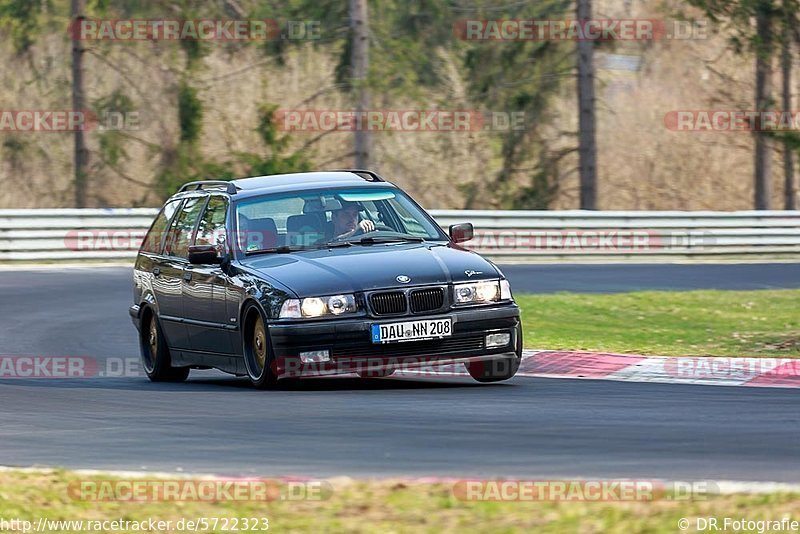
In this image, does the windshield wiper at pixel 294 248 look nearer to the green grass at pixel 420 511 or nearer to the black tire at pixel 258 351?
the black tire at pixel 258 351

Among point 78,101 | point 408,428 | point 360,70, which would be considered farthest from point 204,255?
point 78,101

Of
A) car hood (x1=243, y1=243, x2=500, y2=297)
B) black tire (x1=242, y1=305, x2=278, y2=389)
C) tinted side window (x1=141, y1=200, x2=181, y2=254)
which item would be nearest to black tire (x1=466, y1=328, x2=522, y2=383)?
car hood (x1=243, y1=243, x2=500, y2=297)

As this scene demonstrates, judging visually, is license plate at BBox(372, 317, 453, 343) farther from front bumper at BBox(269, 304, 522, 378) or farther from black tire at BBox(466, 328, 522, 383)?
black tire at BBox(466, 328, 522, 383)

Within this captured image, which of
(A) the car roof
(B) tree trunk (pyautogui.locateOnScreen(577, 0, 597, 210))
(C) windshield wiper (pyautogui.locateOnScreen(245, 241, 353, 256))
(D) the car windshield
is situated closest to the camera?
(C) windshield wiper (pyautogui.locateOnScreen(245, 241, 353, 256))

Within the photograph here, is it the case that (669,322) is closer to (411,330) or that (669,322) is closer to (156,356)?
(156,356)

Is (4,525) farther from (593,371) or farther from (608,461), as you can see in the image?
(593,371)

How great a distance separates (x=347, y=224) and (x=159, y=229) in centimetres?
246

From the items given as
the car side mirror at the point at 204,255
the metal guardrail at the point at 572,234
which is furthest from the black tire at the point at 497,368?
→ the metal guardrail at the point at 572,234

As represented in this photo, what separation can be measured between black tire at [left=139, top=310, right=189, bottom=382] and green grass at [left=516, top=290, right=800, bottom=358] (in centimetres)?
326

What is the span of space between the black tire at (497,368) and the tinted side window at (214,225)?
206 centimetres

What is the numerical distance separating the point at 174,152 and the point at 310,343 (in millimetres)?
27604

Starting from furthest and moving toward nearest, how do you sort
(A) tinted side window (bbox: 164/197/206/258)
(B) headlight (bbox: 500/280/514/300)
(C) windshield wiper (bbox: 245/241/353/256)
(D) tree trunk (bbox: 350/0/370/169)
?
1. (D) tree trunk (bbox: 350/0/370/169)
2. (A) tinted side window (bbox: 164/197/206/258)
3. (C) windshield wiper (bbox: 245/241/353/256)
4. (B) headlight (bbox: 500/280/514/300)

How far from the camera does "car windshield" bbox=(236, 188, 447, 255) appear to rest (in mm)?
11055

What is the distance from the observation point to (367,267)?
10.3m
